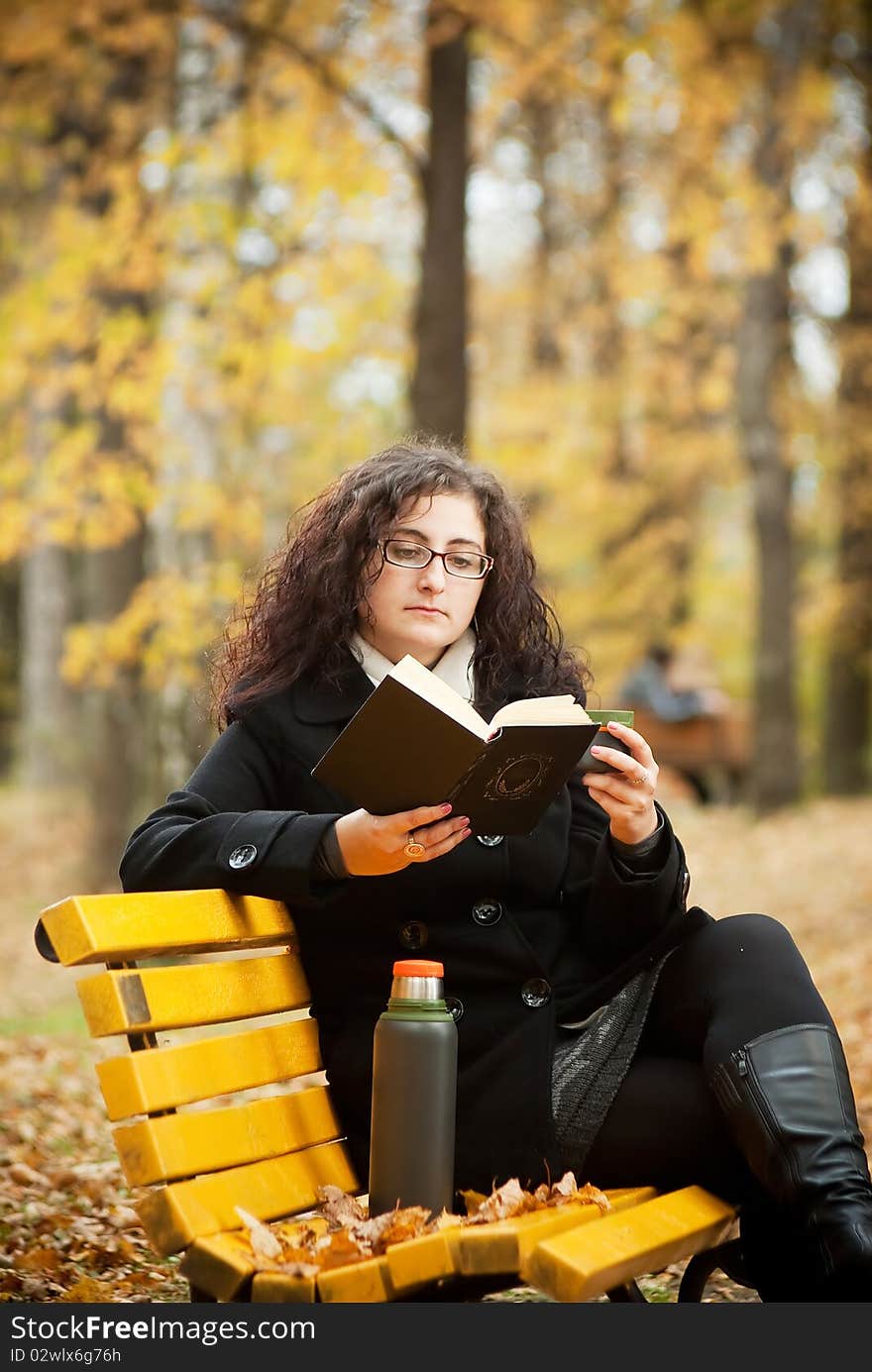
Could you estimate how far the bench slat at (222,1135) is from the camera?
2453mm

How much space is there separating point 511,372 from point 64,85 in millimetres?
9529

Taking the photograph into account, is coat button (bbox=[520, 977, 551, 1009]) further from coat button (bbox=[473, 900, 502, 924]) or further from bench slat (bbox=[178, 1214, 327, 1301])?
bench slat (bbox=[178, 1214, 327, 1301])

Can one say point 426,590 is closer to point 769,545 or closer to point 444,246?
point 444,246

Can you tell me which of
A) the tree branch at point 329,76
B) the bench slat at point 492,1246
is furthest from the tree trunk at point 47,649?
the bench slat at point 492,1246

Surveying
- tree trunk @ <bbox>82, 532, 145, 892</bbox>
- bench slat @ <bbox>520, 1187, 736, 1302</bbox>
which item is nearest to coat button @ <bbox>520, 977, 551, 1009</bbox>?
bench slat @ <bbox>520, 1187, 736, 1302</bbox>

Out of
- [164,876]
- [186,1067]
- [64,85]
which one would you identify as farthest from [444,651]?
[64,85]

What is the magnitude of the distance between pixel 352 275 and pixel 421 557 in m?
9.00

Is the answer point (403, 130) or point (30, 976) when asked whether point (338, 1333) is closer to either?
point (30, 976)

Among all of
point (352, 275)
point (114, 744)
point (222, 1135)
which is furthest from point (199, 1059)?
point (352, 275)

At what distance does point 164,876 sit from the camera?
2.74m

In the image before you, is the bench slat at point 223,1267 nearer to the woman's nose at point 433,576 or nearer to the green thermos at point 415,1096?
the green thermos at point 415,1096

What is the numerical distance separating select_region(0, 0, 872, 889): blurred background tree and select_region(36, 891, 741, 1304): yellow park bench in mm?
4551

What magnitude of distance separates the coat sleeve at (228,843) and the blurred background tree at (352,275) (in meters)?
4.36

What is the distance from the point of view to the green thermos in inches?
101
